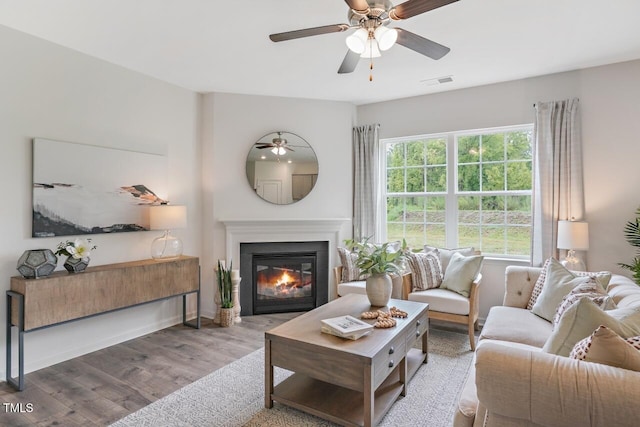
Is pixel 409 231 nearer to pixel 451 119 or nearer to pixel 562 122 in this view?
pixel 451 119

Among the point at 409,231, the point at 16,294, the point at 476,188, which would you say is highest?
the point at 476,188

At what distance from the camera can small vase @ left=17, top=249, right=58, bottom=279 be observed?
8.66 ft

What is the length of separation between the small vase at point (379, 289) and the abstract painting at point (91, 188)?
8.31ft

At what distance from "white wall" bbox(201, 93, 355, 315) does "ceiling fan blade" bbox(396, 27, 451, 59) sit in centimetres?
239

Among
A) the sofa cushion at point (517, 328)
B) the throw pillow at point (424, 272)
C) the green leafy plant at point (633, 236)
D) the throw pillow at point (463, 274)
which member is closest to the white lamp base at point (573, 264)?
the green leafy plant at point (633, 236)

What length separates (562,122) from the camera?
3582mm

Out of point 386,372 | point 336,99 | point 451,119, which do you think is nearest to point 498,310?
point 386,372

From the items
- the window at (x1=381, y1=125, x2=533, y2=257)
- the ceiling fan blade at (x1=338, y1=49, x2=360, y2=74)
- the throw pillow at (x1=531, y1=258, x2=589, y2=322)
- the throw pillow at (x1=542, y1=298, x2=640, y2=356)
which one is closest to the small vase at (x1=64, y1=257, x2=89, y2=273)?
the ceiling fan blade at (x1=338, y1=49, x2=360, y2=74)

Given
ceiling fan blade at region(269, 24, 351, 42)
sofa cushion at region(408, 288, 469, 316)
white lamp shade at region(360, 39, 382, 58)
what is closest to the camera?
ceiling fan blade at region(269, 24, 351, 42)

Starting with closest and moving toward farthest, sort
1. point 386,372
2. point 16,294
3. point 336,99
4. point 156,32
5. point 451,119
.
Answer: point 386,372
point 16,294
point 156,32
point 451,119
point 336,99

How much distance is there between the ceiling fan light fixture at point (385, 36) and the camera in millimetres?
2049

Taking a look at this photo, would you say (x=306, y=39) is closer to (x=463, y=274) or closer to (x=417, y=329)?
(x=417, y=329)

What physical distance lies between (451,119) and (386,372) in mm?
3319

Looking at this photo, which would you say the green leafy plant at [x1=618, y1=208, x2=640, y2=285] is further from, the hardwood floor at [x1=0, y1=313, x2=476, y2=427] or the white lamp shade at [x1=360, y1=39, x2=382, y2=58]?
the white lamp shade at [x1=360, y1=39, x2=382, y2=58]
